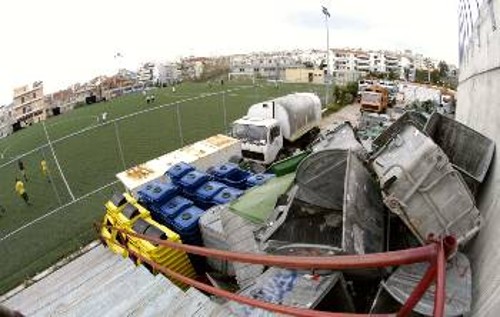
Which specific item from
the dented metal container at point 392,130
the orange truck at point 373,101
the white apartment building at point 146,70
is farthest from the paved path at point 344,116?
the white apartment building at point 146,70

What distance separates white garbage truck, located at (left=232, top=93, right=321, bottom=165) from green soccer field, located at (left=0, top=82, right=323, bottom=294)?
190 inches

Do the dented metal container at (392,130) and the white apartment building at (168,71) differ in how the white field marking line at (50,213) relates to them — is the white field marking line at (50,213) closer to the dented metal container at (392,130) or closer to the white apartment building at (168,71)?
the dented metal container at (392,130)

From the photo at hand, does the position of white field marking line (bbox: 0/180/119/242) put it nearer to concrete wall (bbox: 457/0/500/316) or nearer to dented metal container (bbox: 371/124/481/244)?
dented metal container (bbox: 371/124/481/244)

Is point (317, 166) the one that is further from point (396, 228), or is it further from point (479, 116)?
point (479, 116)

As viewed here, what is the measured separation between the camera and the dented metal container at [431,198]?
188 inches

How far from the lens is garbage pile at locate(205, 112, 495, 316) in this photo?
15.3 ft

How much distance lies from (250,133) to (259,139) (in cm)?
55

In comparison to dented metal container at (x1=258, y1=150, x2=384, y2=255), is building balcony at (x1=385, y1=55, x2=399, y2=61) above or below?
below

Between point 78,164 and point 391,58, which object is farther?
point 391,58

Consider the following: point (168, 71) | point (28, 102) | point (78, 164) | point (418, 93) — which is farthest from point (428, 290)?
point (168, 71)

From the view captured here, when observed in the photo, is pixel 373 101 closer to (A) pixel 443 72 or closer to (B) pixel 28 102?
(A) pixel 443 72

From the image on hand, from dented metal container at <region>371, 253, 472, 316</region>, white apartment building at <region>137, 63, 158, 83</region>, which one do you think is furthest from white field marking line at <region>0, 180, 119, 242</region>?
white apartment building at <region>137, 63, 158, 83</region>

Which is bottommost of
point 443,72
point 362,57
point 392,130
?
point 443,72

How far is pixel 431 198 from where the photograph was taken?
481cm
